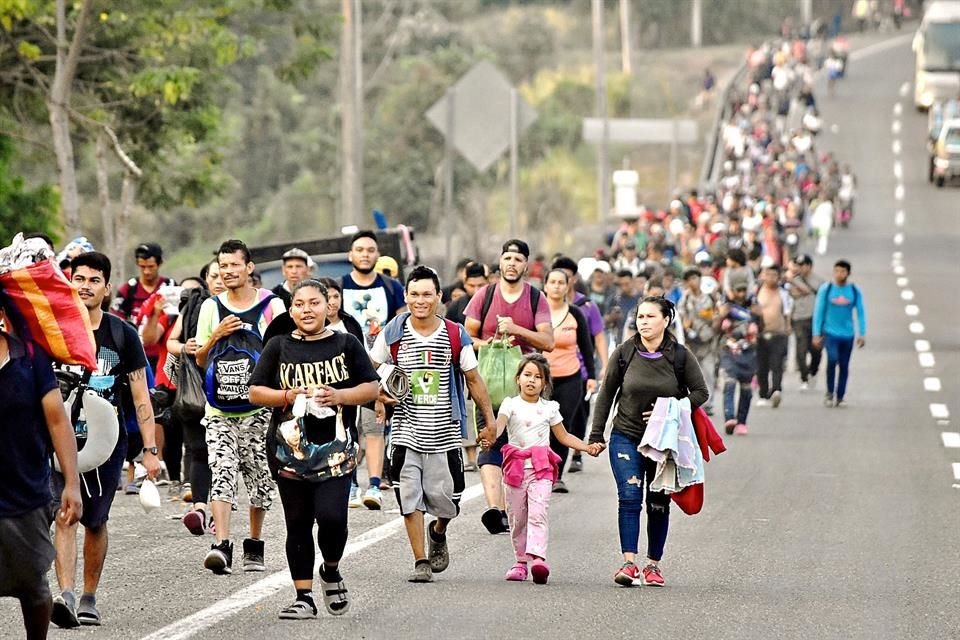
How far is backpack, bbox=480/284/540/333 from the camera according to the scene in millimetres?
12562

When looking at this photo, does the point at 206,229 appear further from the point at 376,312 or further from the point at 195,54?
the point at 376,312

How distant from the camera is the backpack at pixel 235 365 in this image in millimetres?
10570

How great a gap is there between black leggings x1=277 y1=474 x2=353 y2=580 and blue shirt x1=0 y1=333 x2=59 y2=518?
1.97 meters

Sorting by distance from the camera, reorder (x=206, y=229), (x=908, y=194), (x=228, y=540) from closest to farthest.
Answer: (x=228, y=540), (x=908, y=194), (x=206, y=229)

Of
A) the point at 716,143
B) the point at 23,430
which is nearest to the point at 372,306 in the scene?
the point at 23,430

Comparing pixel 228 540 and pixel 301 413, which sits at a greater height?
pixel 301 413

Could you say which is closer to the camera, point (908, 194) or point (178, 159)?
point (178, 159)

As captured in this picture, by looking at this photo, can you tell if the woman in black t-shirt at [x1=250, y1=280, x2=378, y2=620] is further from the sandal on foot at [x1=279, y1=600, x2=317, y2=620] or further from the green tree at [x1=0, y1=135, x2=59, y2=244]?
the green tree at [x1=0, y1=135, x2=59, y2=244]

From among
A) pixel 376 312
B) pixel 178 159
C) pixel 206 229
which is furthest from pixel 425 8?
pixel 376 312

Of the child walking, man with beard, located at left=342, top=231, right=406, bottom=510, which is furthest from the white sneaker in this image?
the child walking

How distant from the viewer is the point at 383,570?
10602 mm

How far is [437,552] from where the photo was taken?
34.3ft

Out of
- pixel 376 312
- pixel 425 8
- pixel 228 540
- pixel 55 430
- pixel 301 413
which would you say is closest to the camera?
pixel 55 430

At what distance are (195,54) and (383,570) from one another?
1689 cm
